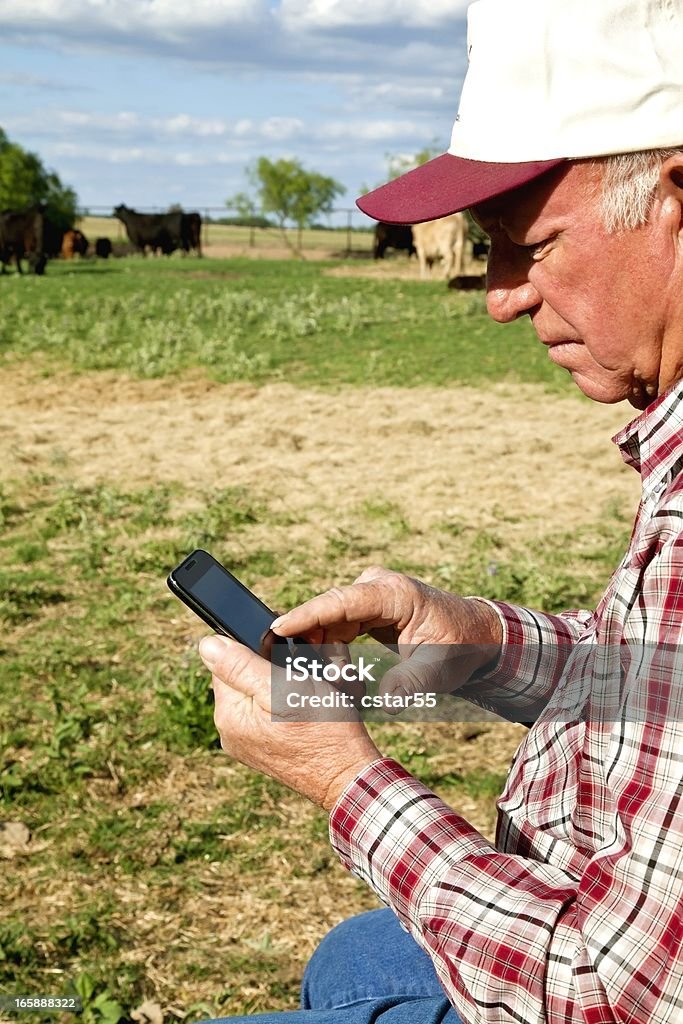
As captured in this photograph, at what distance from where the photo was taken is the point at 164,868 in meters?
3.46

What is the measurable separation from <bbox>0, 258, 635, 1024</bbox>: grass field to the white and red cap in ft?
7.51

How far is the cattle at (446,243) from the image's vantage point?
86.7 ft

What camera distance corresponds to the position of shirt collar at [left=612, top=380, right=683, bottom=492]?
1.47 meters

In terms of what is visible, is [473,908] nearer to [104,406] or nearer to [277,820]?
[277,820]

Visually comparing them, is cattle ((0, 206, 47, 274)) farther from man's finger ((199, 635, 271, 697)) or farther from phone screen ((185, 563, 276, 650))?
man's finger ((199, 635, 271, 697))

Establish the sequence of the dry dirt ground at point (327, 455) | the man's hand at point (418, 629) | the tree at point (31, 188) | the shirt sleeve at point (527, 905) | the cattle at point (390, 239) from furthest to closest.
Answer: the tree at point (31, 188), the cattle at point (390, 239), the dry dirt ground at point (327, 455), the man's hand at point (418, 629), the shirt sleeve at point (527, 905)

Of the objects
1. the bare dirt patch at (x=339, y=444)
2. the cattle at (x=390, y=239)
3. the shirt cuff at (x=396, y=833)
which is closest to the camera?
the shirt cuff at (x=396, y=833)

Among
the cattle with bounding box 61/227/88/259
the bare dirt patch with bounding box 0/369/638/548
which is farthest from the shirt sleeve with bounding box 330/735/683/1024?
the cattle with bounding box 61/227/88/259

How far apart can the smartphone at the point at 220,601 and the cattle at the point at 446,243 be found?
2473 centimetres

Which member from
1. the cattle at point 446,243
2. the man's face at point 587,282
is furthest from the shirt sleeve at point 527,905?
the cattle at point 446,243

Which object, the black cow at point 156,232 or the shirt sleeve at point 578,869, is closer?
the shirt sleeve at point 578,869

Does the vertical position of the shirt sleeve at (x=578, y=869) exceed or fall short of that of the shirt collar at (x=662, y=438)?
it falls short

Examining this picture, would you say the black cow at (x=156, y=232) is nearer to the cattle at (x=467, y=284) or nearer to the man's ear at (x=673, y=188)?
the cattle at (x=467, y=284)

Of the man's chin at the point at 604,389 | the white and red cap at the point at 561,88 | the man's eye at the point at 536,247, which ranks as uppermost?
the white and red cap at the point at 561,88
